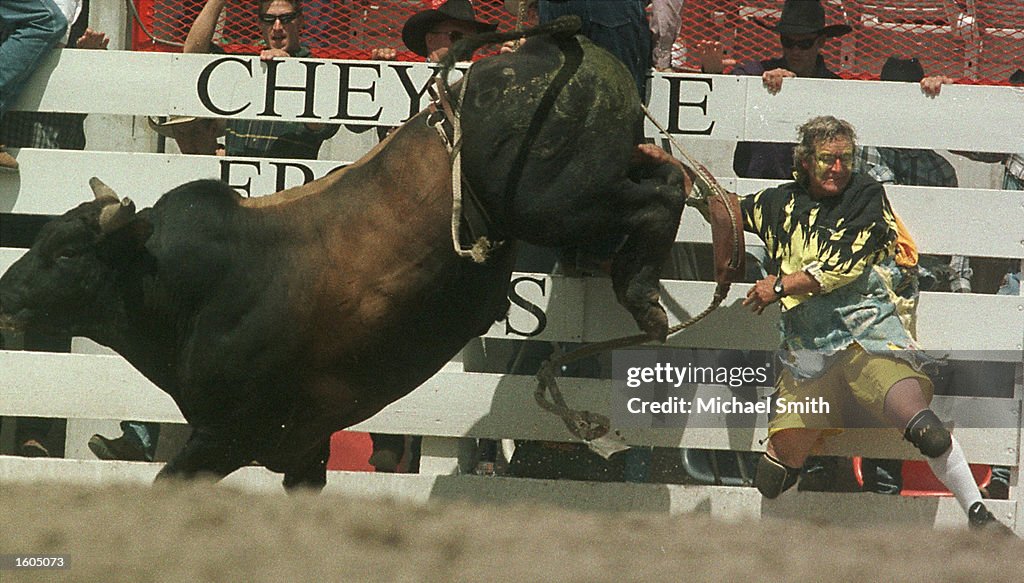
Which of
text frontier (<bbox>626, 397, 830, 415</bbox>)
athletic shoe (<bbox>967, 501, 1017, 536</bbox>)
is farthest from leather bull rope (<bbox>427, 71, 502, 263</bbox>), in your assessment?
athletic shoe (<bbox>967, 501, 1017, 536</bbox>)

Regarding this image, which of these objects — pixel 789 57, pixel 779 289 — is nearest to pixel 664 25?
pixel 789 57

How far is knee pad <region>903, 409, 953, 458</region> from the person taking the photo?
15.7ft

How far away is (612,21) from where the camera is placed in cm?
468

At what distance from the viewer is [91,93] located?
5574 mm

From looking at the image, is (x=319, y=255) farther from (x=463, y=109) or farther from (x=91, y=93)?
(x=91, y=93)

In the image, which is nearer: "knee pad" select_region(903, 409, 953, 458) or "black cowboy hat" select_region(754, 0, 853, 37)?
"knee pad" select_region(903, 409, 953, 458)

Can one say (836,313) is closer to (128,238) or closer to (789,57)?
(789,57)

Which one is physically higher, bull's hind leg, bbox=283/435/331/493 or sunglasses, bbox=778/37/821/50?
sunglasses, bbox=778/37/821/50

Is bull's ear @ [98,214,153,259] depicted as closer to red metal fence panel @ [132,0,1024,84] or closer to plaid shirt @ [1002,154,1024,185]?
red metal fence panel @ [132,0,1024,84]

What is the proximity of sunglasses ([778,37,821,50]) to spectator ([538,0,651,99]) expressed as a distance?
1067mm

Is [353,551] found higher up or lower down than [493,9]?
lower down

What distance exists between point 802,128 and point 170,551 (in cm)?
292

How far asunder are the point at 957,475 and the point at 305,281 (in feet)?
8.44

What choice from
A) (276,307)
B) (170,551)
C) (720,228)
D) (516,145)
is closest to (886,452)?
(720,228)
